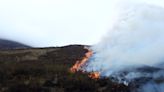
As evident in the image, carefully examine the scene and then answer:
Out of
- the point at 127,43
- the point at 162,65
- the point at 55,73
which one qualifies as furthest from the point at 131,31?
the point at 55,73

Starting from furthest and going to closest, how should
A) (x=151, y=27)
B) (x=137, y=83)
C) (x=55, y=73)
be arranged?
1. (x=55, y=73)
2. (x=151, y=27)
3. (x=137, y=83)

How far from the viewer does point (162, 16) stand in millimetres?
43031

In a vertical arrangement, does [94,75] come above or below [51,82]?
above

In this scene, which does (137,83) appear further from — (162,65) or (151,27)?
(151,27)

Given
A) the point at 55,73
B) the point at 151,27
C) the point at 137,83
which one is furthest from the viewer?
the point at 55,73

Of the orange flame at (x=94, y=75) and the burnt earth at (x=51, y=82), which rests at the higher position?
the orange flame at (x=94, y=75)

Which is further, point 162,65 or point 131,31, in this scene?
point 131,31

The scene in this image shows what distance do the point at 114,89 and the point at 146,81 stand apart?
251cm

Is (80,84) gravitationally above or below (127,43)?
below

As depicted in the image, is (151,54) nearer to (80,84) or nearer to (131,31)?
(131,31)

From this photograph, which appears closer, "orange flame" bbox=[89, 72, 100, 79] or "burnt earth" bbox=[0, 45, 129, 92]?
"burnt earth" bbox=[0, 45, 129, 92]

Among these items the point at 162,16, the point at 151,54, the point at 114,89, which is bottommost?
the point at 114,89

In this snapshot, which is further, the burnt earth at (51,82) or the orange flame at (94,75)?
the orange flame at (94,75)

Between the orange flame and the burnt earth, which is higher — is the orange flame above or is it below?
above
